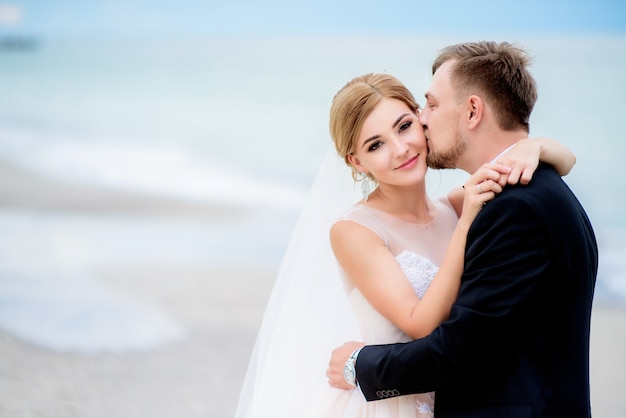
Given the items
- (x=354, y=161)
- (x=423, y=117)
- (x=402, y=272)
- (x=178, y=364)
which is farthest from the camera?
(x=178, y=364)

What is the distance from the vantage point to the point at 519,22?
21.8 m

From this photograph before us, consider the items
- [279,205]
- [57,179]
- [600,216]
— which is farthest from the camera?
[57,179]

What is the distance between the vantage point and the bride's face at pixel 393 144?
8.27 ft

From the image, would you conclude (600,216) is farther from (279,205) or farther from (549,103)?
(549,103)

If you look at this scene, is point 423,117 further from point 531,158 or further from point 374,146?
point 531,158

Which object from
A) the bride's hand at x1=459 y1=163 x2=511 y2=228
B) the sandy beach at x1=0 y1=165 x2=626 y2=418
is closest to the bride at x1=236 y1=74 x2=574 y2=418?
the bride's hand at x1=459 y1=163 x2=511 y2=228

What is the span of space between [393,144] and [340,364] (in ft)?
2.21

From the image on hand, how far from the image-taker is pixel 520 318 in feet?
6.75

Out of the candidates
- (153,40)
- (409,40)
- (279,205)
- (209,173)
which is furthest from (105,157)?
(153,40)

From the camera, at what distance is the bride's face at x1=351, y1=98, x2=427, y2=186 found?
8.27ft

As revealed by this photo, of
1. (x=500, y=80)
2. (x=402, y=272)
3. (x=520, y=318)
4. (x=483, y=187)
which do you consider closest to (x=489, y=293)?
(x=520, y=318)

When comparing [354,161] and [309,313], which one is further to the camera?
[309,313]

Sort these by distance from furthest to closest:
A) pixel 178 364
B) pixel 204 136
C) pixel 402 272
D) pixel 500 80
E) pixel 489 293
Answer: pixel 204 136
pixel 178 364
pixel 402 272
pixel 500 80
pixel 489 293

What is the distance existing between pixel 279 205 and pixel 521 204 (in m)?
9.42
